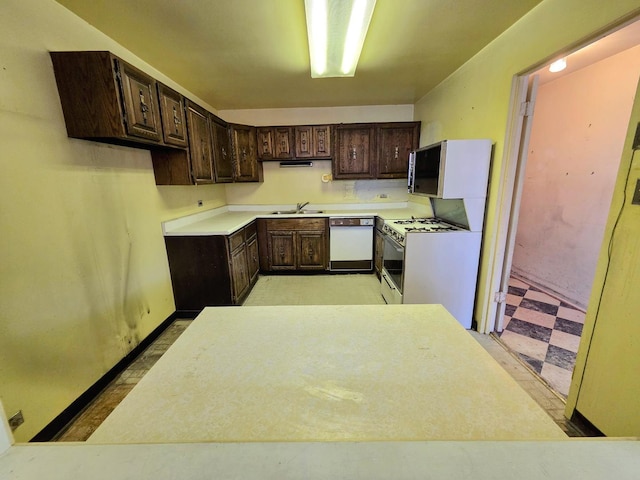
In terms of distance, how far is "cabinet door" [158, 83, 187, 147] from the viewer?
2127 millimetres

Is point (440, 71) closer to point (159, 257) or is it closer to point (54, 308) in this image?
point (159, 257)

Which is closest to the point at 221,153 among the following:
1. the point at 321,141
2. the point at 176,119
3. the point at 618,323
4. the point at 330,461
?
the point at 176,119

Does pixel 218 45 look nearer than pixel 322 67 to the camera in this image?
Yes

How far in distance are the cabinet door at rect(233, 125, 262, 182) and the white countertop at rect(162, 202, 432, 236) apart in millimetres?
568

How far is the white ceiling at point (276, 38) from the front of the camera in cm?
166

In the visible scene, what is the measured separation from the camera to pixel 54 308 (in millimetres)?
1524

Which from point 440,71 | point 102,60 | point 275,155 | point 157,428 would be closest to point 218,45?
point 102,60

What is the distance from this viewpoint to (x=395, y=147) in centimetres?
381

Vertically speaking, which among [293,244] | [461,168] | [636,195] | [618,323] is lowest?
[293,244]

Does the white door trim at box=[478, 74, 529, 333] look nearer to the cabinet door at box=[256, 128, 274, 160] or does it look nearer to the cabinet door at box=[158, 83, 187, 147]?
the cabinet door at box=[158, 83, 187, 147]

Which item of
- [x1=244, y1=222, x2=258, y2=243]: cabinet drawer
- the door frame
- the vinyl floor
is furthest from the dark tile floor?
the door frame

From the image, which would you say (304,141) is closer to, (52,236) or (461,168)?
(461,168)

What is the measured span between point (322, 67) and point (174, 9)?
1.19m

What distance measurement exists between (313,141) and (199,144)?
5.48ft
